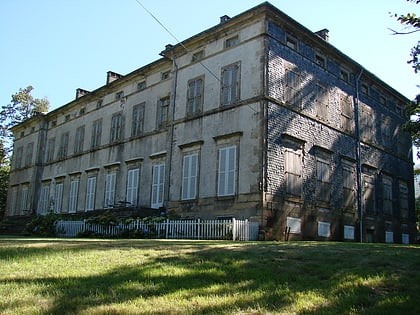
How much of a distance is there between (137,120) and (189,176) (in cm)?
696

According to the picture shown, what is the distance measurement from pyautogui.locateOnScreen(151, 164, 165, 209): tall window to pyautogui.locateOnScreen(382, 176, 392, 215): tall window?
12801 millimetres

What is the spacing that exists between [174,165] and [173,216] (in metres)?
2.72

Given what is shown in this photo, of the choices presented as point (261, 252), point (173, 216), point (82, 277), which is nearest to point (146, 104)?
point (173, 216)

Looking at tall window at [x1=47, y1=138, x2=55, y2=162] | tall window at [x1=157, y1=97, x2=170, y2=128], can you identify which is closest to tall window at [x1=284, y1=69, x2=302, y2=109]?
tall window at [x1=157, y1=97, x2=170, y2=128]

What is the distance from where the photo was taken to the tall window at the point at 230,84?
64.6 ft

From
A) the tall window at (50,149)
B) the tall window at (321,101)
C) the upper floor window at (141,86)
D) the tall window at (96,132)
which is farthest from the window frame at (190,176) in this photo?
the tall window at (50,149)

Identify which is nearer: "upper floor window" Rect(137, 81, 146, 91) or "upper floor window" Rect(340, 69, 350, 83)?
"upper floor window" Rect(340, 69, 350, 83)

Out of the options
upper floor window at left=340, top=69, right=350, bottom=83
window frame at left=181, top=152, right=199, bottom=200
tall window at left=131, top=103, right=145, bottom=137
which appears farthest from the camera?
tall window at left=131, top=103, right=145, bottom=137

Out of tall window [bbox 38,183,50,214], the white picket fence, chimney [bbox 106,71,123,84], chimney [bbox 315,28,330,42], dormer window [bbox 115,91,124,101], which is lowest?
the white picket fence

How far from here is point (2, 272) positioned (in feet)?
23.1

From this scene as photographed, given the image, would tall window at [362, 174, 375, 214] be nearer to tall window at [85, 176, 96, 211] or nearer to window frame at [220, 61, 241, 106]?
window frame at [220, 61, 241, 106]

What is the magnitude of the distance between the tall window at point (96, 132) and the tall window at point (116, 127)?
1525 mm

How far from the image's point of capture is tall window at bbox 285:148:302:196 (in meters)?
18.8

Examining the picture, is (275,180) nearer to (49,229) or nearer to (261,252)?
(261,252)
